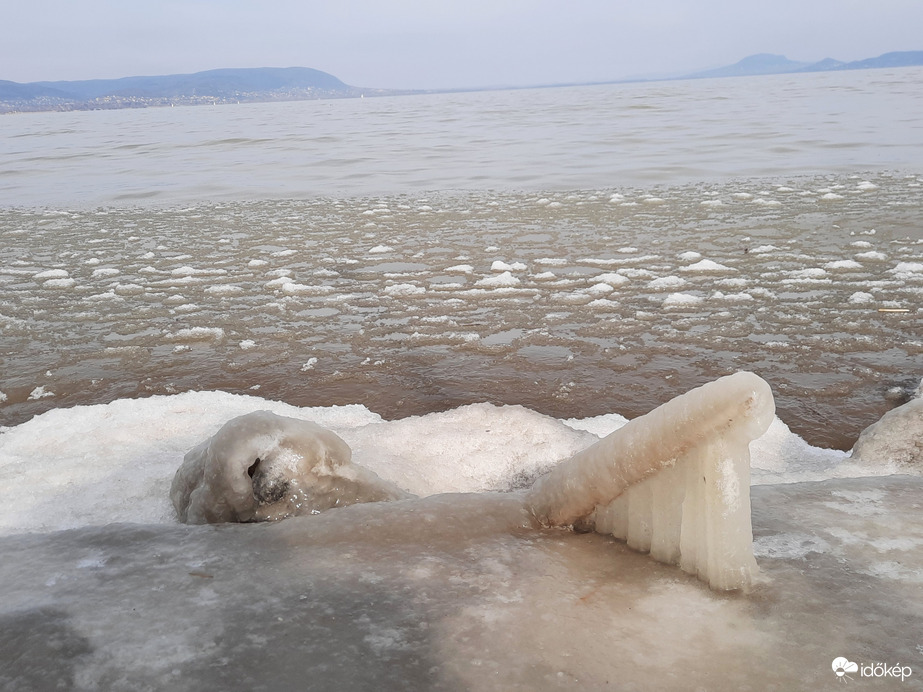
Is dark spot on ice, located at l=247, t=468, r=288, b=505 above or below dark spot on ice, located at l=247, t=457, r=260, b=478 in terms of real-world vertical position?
below

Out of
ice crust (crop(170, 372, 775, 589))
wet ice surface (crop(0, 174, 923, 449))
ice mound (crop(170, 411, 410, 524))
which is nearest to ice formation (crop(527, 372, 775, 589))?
ice crust (crop(170, 372, 775, 589))

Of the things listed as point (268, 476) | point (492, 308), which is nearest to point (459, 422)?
point (268, 476)

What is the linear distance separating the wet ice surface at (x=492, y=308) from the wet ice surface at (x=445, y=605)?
56.6 inches

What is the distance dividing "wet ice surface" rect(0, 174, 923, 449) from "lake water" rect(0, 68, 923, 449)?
2 centimetres

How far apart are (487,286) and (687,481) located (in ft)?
13.5

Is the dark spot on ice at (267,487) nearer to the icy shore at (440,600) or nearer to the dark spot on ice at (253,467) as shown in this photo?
the dark spot on ice at (253,467)

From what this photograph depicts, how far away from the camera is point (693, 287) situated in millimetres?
5648

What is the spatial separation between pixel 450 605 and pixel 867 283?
15.8ft

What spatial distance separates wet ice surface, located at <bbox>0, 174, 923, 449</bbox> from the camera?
13.2 feet

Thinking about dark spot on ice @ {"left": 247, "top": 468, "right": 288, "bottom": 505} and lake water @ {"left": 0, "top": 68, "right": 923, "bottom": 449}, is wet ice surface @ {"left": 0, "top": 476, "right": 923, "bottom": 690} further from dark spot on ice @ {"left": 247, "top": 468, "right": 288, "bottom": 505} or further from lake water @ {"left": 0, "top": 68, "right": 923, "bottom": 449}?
lake water @ {"left": 0, "top": 68, "right": 923, "bottom": 449}

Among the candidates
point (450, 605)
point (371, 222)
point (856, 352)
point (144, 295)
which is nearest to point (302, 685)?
point (450, 605)

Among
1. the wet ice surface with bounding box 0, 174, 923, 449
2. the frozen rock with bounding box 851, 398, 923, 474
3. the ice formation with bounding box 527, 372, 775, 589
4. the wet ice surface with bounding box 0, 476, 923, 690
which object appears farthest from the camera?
the wet ice surface with bounding box 0, 174, 923, 449

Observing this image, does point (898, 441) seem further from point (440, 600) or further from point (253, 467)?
point (253, 467)

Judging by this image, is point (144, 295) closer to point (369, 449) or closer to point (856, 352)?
point (369, 449)
